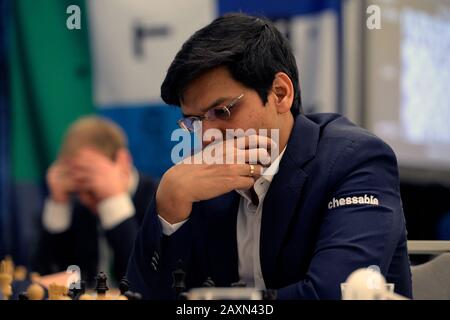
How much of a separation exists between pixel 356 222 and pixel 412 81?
3762mm

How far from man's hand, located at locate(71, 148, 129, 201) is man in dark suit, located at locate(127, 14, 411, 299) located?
219cm

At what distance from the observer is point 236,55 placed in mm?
2027

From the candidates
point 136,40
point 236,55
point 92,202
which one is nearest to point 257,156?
point 236,55

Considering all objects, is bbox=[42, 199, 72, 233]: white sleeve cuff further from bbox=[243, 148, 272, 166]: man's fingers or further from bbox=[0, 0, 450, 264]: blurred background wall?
bbox=[243, 148, 272, 166]: man's fingers

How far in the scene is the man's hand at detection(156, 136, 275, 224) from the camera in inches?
76.6

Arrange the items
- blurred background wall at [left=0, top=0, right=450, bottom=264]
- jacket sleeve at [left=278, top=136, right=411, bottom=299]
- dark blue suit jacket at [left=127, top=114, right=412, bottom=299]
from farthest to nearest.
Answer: blurred background wall at [left=0, top=0, right=450, bottom=264] → dark blue suit jacket at [left=127, top=114, right=412, bottom=299] → jacket sleeve at [left=278, top=136, right=411, bottom=299]

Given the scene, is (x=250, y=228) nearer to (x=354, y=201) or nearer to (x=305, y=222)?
(x=305, y=222)

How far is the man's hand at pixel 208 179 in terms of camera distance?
1946mm

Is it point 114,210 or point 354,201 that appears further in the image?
point 114,210

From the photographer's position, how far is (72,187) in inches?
181

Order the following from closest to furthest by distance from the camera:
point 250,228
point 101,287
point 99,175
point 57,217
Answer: point 101,287
point 250,228
point 99,175
point 57,217

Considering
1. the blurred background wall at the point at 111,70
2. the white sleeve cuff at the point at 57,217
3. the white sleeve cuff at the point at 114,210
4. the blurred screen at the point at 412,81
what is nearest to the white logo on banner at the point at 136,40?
the blurred background wall at the point at 111,70

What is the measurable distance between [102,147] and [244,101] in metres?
2.42

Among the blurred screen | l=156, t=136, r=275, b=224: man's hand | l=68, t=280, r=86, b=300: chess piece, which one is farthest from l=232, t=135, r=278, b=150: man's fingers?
the blurred screen
